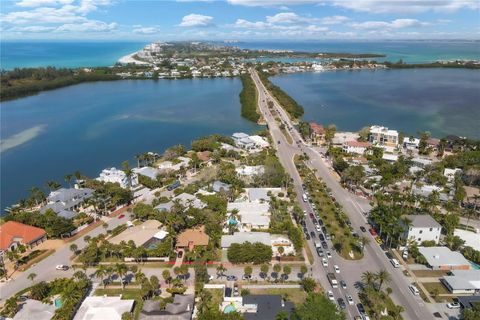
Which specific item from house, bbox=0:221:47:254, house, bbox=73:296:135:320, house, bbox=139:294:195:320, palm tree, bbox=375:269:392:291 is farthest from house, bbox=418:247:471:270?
house, bbox=0:221:47:254

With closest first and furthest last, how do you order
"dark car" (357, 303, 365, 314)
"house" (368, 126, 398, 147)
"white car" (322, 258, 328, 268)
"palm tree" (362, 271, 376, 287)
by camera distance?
1. "dark car" (357, 303, 365, 314)
2. "palm tree" (362, 271, 376, 287)
3. "white car" (322, 258, 328, 268)
4. "house" (368, 126, 398, 147)

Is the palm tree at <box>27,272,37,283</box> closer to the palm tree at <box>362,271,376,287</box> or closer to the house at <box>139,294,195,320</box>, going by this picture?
the house at <box>139,294,195,320</box>

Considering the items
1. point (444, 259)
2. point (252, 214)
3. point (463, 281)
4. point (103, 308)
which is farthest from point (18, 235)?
point (463, 281)

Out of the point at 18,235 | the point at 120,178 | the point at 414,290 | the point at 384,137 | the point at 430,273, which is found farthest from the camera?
the point at 384,137

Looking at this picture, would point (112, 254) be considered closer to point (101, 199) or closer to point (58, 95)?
point (101, 199)

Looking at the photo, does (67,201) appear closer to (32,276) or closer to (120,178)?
(120,178)

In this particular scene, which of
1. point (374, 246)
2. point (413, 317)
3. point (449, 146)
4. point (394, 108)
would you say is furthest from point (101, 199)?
point (394, 108)

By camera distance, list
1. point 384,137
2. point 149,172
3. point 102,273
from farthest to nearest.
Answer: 1. point 384,137
2. point 149,172
3. point 102,273

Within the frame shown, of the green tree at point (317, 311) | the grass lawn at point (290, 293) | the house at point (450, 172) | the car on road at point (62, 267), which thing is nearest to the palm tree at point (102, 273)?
the car on road at point (62, 267)
